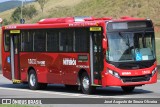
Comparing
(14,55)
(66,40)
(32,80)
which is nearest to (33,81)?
(32,80)

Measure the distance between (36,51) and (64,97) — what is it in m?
4.21

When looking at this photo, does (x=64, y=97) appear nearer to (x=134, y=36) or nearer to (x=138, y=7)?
(x=134, y=36)

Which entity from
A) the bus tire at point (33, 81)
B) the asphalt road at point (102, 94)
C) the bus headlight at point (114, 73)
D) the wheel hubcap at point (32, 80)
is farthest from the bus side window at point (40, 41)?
the bus headlight at point (114, 73)

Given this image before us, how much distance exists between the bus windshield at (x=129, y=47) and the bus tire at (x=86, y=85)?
1396 millimetres

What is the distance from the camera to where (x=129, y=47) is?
1989 cm

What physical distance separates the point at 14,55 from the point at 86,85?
5.60 metres

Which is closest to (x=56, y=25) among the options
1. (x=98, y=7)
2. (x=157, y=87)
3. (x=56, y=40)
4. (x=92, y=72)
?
(x=56, y=40)

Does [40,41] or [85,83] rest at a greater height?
[40,41]

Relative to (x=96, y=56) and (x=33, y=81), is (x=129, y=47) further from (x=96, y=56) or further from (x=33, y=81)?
(x=33, y=81)

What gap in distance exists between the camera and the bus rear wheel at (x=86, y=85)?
20.6m

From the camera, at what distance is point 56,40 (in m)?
22.4

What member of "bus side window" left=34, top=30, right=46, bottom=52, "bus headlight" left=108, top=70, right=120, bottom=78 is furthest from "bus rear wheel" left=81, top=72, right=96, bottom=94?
"bus side window" left=34, top=30, right=46, bottom=52

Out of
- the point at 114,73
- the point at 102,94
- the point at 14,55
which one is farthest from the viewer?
the point at 14,55

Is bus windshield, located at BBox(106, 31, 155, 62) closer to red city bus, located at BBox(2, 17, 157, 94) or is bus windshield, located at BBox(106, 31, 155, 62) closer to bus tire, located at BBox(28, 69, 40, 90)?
red city bus, located at BBox(2, 17, 157, 94)
